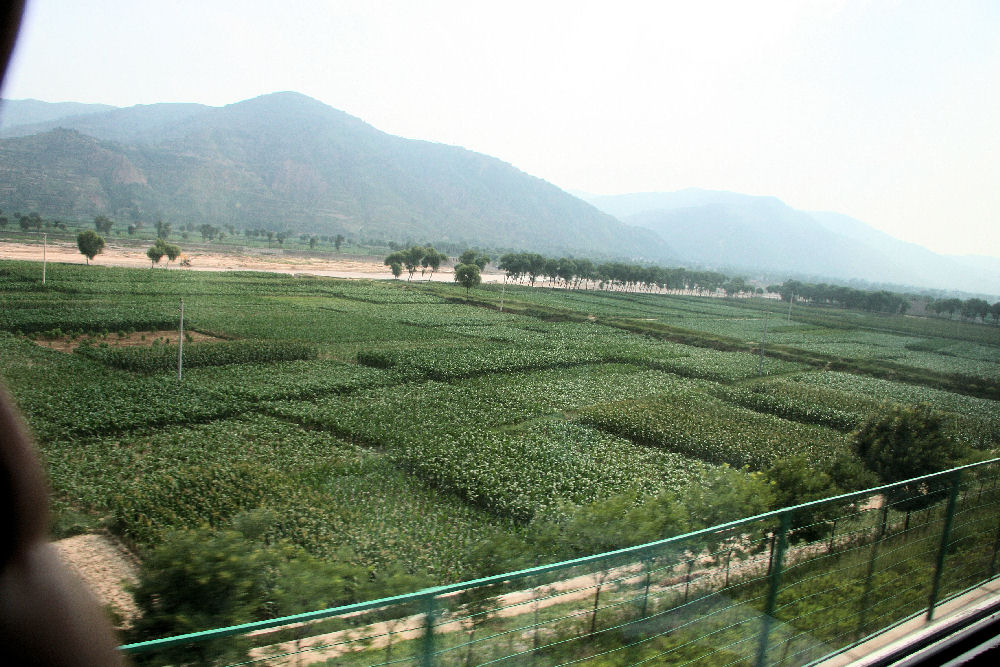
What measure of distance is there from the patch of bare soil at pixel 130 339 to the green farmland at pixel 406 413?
148 mm

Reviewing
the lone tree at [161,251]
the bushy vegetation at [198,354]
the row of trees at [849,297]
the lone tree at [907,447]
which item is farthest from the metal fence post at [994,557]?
the row of trees at [849,297]

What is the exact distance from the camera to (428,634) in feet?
8.14

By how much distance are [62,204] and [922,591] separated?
29.3m

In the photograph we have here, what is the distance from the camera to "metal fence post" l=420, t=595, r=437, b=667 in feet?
7.79

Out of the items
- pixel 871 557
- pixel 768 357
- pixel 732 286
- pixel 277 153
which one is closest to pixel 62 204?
pixel 871 557

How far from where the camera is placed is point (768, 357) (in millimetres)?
33812

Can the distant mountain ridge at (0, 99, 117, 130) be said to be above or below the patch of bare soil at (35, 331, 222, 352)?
above

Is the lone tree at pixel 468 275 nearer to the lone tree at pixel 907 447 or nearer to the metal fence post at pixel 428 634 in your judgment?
the lone tree at pixel 907 447

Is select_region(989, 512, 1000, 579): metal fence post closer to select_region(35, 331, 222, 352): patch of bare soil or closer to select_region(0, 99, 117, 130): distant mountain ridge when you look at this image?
select_region(0, 99, 117, 130): distant mountain ridge

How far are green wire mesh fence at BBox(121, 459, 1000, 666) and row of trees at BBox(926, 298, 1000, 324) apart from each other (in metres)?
39.9

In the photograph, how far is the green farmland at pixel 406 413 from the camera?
374 inches

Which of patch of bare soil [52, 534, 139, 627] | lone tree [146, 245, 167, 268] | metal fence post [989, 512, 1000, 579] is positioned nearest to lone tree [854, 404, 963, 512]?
metal fence post [989, 512, 1000, 579]

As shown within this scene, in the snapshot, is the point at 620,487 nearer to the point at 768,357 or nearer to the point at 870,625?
the point at 870,625

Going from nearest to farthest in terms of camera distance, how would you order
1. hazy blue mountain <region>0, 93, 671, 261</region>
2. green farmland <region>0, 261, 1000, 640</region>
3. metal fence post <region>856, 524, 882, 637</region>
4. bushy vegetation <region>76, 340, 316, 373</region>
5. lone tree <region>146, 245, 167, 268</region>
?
metal fence post <region>856, 524, 882, 637</region>, green farmland <region>0, 261, 1000, 640</region>, bushy vegetation <region>76, 340, 316, 373</region>, hazy blue mountain <region>0, 93, 671, 261</region>, lone tree <region>146, 245, 167, 268</region>
